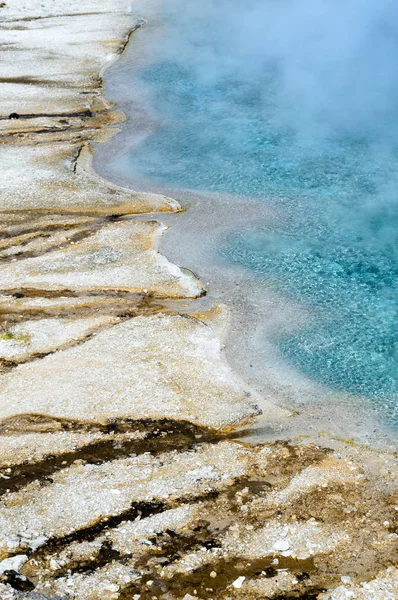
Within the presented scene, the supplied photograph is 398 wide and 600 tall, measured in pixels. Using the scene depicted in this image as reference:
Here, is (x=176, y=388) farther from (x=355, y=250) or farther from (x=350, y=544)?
(x=355, y=250)

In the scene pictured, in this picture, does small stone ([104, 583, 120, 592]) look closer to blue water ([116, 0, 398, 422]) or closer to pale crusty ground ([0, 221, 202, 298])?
blue water ([116, 0, 398, 422])

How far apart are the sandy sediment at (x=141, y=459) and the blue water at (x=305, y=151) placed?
1.92 metres

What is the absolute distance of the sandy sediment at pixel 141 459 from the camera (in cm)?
912

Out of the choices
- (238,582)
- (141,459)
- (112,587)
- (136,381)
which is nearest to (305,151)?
(136,381)

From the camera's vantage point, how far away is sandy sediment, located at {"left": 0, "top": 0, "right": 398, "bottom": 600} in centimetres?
912

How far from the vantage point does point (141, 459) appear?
11016 mm

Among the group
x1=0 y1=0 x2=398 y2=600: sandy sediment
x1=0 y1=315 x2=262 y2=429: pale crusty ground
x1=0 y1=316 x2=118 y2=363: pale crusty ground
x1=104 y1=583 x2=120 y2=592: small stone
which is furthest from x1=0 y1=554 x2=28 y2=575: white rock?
x1=0 y1=316 x2=118 y2=363: pale crusty ground

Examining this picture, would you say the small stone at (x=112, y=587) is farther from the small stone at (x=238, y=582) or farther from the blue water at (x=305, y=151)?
the blue water at (x=305, y=151)

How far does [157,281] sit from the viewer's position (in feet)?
51.0

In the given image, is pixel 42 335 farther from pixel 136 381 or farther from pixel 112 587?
pixel 112 587

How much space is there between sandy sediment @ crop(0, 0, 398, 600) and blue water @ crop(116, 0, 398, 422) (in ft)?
6.31

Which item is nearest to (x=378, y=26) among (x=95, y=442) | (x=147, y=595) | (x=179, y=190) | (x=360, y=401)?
(x=179, y=190)

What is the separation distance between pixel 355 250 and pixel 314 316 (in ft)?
10.5

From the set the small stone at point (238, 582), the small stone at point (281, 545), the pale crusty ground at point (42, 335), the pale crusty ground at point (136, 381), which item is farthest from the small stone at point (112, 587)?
the pale crusty ground at point (42, 335)
